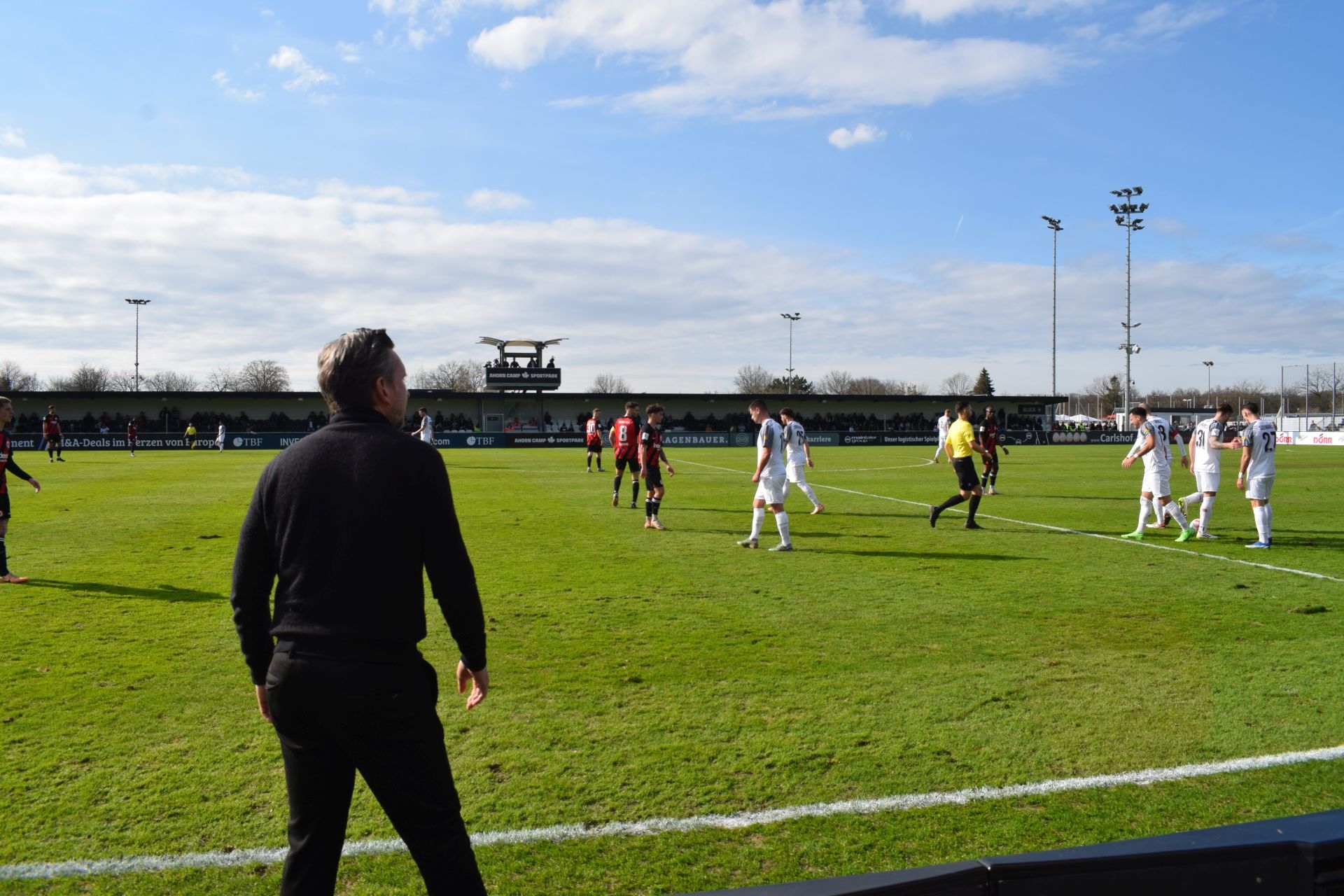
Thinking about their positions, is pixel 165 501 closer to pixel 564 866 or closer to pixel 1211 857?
pixel 564 866

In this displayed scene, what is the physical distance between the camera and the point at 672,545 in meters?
12.4

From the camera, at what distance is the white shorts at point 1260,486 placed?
464 inches

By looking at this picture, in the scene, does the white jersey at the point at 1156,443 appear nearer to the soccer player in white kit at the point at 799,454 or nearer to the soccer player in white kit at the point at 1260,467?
the soccer player in white kit at the point at 1260,467

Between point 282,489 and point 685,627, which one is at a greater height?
point 282,489

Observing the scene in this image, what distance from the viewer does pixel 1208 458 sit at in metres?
12.9

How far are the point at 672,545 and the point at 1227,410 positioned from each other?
8.02 m

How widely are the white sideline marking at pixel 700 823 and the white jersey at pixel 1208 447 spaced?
374 inches

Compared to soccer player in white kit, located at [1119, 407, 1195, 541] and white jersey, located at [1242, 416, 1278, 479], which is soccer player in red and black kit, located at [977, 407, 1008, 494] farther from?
white jersey, located at [1242, 416, 1278, 479]

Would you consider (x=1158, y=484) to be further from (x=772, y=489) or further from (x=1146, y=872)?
(x=1146, y=872)

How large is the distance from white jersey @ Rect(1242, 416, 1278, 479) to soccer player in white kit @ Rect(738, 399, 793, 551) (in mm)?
6037

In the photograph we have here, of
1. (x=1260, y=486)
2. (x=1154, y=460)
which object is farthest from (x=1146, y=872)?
(x=1154, y=460)

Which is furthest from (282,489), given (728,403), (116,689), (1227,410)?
(728,403)

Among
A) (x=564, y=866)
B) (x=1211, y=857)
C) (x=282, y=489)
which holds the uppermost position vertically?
(x=282, y=489)

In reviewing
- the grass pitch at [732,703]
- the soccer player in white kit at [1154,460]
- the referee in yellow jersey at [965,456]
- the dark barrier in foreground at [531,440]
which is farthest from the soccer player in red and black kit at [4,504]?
the dark barrier in foreground at [531,440]
